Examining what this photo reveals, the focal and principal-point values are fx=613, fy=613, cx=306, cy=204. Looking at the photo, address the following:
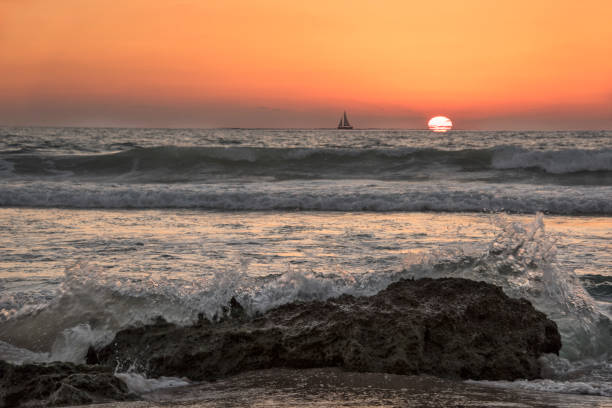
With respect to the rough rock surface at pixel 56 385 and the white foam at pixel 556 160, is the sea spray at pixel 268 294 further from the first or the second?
the white foam at pixel 556 160

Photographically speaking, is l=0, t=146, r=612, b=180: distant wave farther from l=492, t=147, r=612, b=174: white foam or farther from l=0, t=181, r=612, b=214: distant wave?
l=0, t=181, r=612, b=214: distant wave

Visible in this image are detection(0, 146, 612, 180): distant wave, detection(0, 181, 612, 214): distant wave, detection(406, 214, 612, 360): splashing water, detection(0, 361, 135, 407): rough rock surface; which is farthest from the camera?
detection(0, 146, 612, 180): distant wave

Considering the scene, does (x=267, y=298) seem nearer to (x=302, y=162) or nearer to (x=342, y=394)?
(x=342, y=394)

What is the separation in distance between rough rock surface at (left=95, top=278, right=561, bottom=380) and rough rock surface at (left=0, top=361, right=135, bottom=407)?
52cm

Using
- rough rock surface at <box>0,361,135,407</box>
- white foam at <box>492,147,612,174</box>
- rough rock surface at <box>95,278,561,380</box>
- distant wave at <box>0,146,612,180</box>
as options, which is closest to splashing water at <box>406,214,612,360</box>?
rough rock surface at <box>95,278,561,380</box>

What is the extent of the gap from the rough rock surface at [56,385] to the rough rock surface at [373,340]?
524 mm

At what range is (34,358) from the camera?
376 centimetres

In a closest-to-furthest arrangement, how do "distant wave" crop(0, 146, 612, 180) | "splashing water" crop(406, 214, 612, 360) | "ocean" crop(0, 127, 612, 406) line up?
"ocean" crop(0, 127, 612, 406), "splashing water" crop(406, 214, 612, 360), "distant wave" crop(0, 146, 612, 180)

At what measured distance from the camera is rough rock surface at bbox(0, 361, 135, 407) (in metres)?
2.67

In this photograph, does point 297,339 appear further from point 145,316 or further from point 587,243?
point 587,243

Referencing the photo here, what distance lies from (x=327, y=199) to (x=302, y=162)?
1008 centimetres

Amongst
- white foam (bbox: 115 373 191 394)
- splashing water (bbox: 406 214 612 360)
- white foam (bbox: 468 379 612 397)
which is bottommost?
white foam (bbox: 115 373 191 394)

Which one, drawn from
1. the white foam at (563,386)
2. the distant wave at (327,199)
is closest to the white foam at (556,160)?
the distant wave at (327,199)

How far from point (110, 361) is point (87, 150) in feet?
78.3
